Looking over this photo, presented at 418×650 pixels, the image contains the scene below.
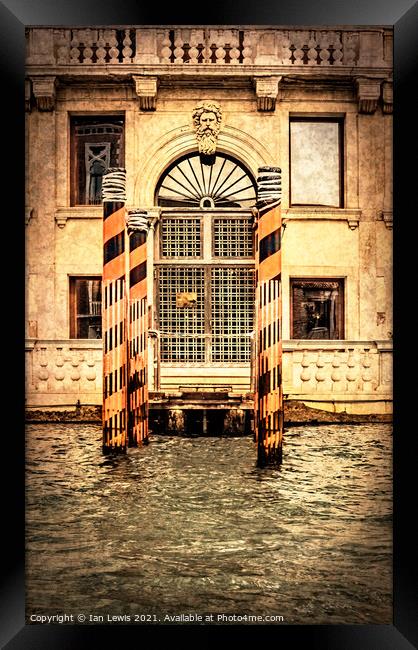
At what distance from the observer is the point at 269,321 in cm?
386

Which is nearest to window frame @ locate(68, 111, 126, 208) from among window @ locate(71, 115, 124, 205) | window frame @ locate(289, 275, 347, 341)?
window @ locate(71, 115, 124, 205)

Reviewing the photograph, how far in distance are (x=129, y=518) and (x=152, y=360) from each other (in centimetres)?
96

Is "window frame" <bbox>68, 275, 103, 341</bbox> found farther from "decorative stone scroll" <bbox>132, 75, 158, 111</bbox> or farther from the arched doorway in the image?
"decorative stone scroll" <bbox>132, 75, 158, 111</bbox>

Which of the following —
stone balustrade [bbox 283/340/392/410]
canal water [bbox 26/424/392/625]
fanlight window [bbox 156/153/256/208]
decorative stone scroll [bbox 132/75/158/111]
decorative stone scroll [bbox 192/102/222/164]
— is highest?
decorative stone scroll [bbox 132/75/158/111]

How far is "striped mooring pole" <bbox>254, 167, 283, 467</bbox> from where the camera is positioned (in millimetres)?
3809

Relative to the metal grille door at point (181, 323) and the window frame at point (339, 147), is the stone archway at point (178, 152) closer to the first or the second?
the window frame at point (339, 147)

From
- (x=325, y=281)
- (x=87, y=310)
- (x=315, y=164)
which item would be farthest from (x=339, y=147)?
(x=87, y=310)

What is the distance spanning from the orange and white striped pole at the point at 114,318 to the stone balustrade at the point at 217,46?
2.13 feet

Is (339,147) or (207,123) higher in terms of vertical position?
(207,123)

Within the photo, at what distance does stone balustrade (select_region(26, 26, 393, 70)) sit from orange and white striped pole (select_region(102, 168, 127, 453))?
2.13 feet

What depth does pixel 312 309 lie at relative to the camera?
4.05 metres

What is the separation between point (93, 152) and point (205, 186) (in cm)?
71

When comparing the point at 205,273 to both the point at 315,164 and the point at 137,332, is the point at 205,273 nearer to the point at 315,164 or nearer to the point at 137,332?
the point at 137,332
